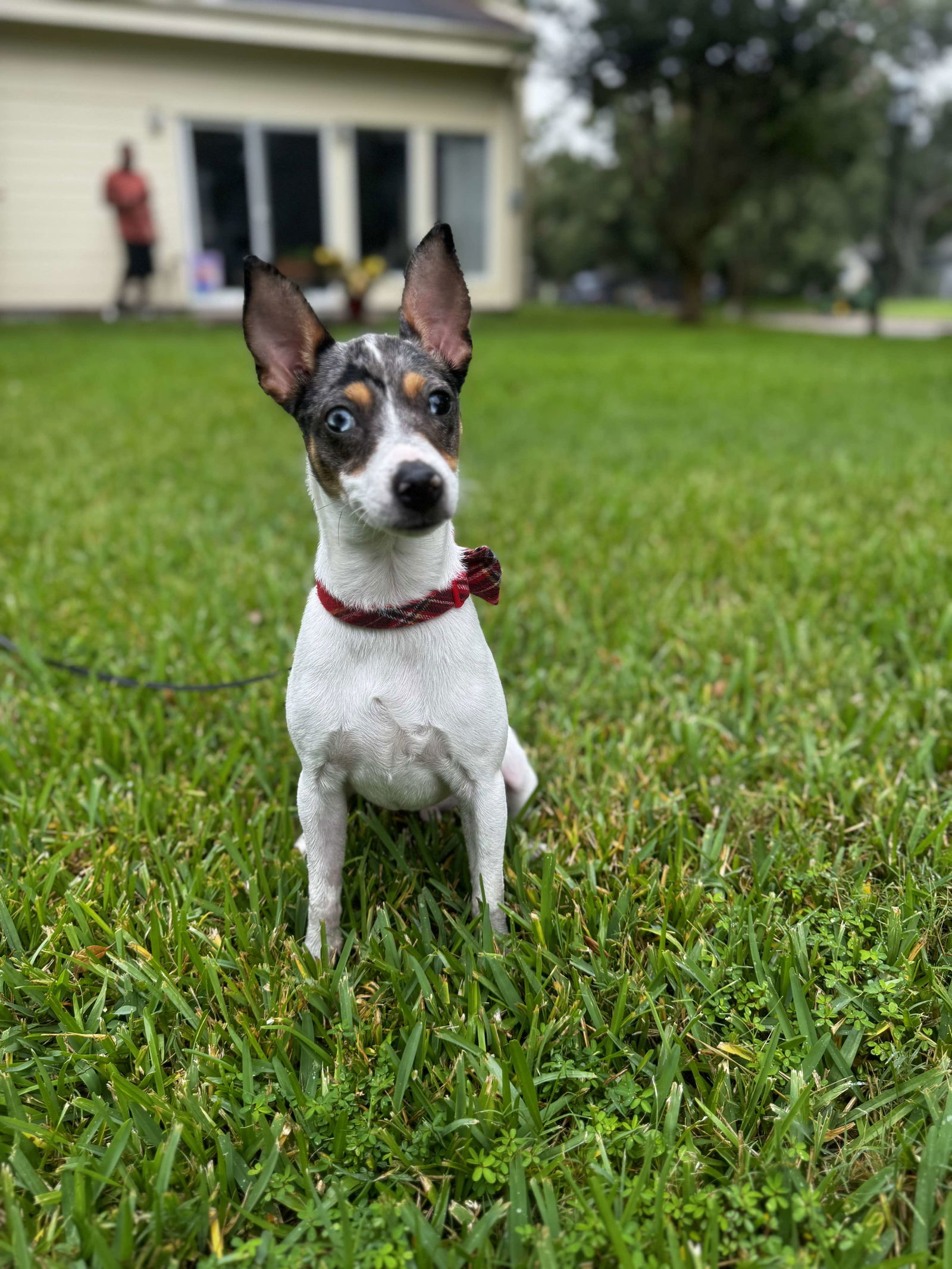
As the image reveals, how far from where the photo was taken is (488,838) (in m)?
1.77

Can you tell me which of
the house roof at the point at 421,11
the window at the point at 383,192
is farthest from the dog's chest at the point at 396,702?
the house roof at the point at 421,11

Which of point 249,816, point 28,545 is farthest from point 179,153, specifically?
point 249,816

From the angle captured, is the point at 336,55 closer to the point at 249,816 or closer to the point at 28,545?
the point at 28,545

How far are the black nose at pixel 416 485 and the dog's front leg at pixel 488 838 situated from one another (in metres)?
0.60

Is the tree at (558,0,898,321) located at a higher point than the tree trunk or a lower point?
higher

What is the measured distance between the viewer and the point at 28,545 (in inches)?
171

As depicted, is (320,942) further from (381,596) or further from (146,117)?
(146,117)

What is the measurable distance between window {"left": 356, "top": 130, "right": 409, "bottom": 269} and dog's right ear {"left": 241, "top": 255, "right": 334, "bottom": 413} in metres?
16.6

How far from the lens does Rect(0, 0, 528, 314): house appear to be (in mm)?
14328

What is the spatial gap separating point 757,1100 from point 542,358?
1098 centimetres

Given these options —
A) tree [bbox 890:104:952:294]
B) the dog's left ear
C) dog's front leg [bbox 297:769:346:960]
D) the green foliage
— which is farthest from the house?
tree [bbox 890:104:952:294]

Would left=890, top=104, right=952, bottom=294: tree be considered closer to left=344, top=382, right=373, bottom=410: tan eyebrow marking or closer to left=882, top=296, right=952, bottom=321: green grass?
left=882, top=296, right=952, bottom=321: green grass

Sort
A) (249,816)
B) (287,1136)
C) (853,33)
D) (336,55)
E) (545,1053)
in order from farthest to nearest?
1. (853,33)
2. (336,55)
3. (249,816)
4. (545,1053)
5. (287,1136)

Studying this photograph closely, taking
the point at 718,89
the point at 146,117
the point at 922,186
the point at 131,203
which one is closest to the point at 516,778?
the point at 131,203
